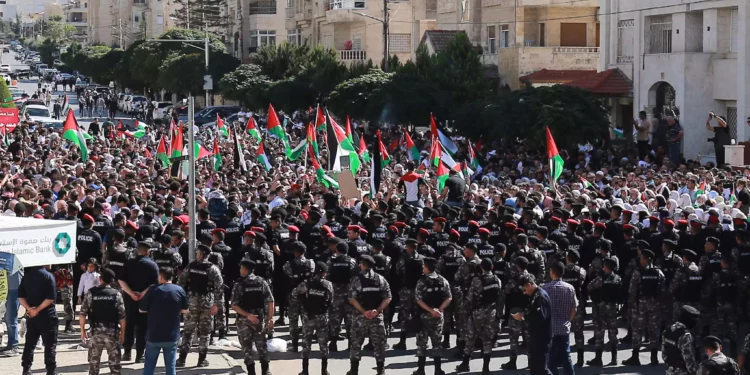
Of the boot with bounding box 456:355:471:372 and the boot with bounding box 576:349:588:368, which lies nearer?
the boot with bounding box 456:355:471:372

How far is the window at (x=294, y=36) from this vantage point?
79000 mm

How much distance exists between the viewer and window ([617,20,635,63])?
137ft

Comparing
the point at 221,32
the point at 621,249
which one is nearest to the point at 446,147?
the point at 621,249

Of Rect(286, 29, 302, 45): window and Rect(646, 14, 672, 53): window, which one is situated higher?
Rect(286, 29, 302, 45): window

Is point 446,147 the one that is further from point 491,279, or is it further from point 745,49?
point 491,279

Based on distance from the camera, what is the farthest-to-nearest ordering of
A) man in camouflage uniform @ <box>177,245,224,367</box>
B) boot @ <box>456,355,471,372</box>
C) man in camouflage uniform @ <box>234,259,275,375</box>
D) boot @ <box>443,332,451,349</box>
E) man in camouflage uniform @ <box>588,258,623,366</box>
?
boot @ <box>443,332,451,349</box> → man in camouflage uniform @ <box>588,258,623,366</box> → boot @ <box>456,355,471,372</box> → man in camouflage uniform @ <box>177,245,224,367</box> → man in camouflage uniform @ <box>234,259,275,375</box>

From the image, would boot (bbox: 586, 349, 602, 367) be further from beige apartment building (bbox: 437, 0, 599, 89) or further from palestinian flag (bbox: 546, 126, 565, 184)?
beige apartment building (bbox: 437, 0, 599, 89)

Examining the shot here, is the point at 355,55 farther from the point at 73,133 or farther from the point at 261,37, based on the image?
the point at 73,133

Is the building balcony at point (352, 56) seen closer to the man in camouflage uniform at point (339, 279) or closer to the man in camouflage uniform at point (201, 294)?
the man in camouflage uniform at point (339, 279)

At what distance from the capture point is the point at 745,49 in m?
35.2

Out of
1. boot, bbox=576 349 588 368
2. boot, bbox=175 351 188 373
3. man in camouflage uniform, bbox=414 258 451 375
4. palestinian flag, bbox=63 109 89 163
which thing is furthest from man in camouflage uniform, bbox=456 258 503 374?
palestinian flag, bbox=63 109 89 163

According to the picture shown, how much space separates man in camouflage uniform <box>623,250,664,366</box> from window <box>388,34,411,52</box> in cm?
5036

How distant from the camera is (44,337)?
14352 mm

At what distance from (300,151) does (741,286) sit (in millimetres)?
15378
